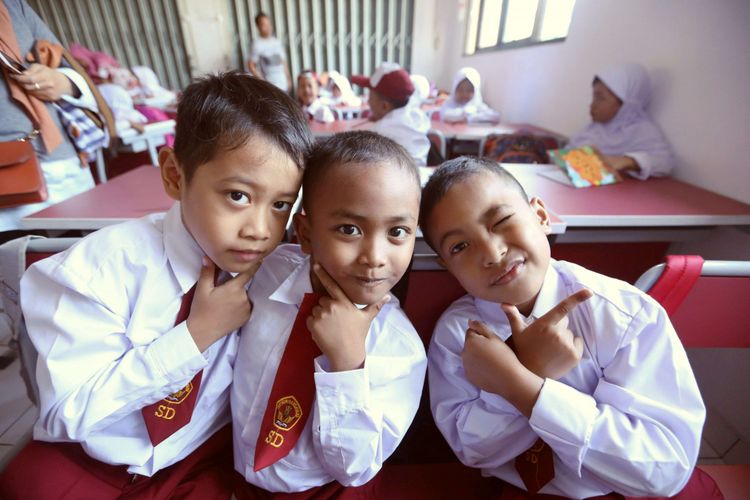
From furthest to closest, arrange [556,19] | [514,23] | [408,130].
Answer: [514,23] < [556,19] < [408,130]

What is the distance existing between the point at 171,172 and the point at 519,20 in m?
4.59

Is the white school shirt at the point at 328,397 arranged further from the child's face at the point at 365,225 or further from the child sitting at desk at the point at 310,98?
the child sitting at desk at the point at 310,98

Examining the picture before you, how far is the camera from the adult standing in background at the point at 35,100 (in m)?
1.25

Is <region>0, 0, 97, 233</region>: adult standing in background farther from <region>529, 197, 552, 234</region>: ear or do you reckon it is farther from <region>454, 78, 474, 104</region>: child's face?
<region>454, 78, 474, 104</region>: child's face

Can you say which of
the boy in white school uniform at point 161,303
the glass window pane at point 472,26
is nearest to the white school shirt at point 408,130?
the boy in white school uniform at point 161,303

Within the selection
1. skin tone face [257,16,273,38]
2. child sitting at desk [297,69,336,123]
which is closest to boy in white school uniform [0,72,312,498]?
child sitting at desk [297,69,336,123]

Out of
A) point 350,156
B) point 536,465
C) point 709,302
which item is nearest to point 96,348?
point 350,156

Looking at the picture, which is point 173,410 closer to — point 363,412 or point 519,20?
point 363,412

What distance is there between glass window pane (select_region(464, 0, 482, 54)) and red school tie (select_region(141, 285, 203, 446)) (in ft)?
19.4

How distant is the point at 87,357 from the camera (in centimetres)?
67

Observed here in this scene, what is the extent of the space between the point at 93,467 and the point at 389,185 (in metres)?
0.81

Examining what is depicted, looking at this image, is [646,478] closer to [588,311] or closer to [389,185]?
[588,311]

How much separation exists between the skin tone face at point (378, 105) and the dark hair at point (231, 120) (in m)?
2.07

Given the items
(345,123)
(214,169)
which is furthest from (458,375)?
(345,123)
